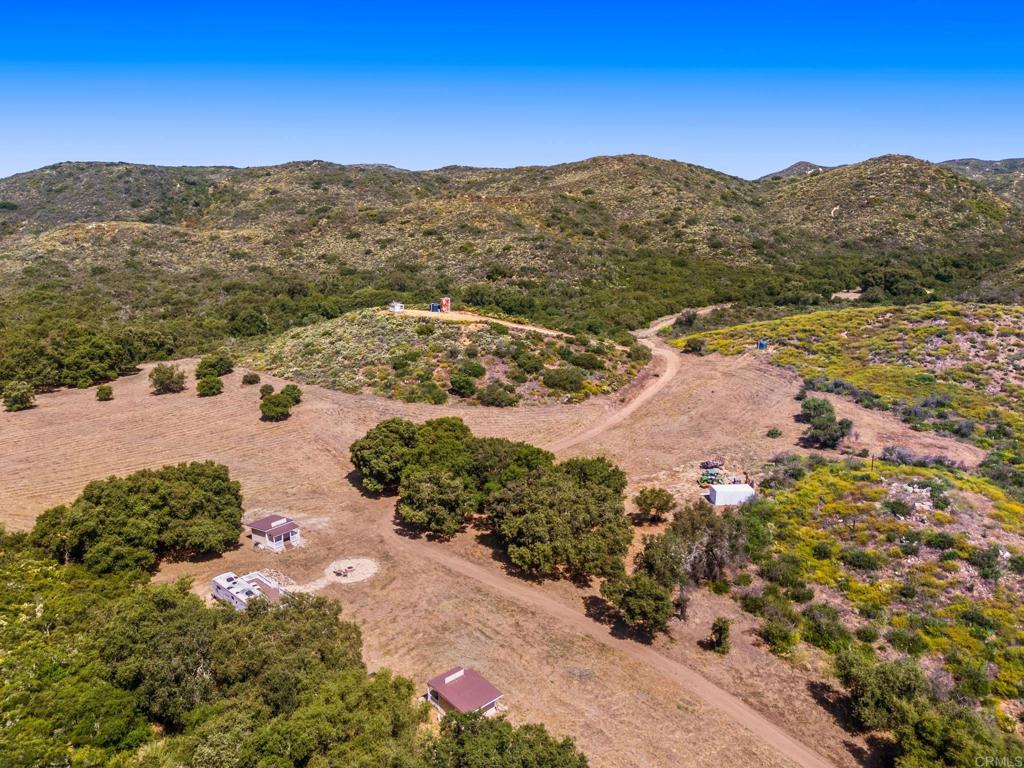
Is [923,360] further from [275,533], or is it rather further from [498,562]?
[275,533]

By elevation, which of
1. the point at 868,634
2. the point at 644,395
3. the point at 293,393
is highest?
the point at 293,393

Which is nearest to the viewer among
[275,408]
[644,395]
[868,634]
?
[868,634]

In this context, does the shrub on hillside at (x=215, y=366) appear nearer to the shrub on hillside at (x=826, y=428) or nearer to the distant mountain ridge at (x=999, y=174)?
the shrub on hillside at (x=826, y=428)

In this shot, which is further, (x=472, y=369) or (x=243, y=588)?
(x=472, y=369)

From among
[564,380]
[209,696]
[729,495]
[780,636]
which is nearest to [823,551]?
[729,495]

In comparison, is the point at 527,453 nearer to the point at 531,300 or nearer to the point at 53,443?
the point at 53,443

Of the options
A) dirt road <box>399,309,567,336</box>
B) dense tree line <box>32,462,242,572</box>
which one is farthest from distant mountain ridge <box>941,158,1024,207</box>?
dense tree line <box>32,462,242,572</box>

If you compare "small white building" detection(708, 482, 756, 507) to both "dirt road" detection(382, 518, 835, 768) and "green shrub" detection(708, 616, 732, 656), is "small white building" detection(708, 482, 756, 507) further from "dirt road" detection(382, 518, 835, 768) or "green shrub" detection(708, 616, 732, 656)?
"dirt road" detection(382, 518, 835, 768)
